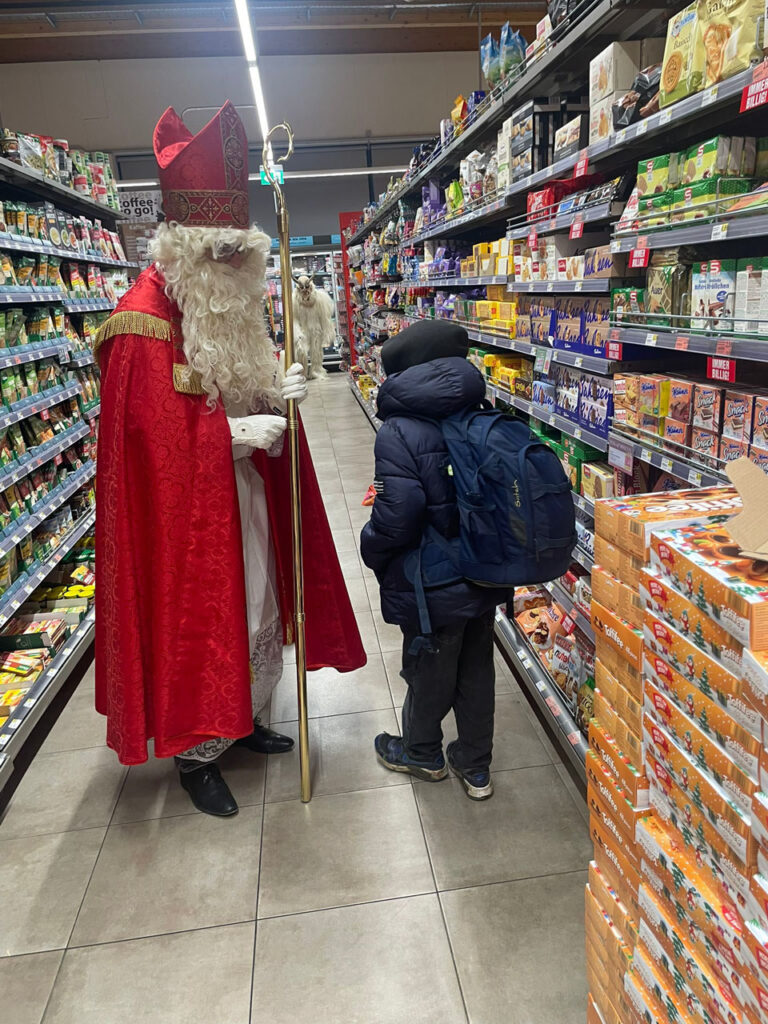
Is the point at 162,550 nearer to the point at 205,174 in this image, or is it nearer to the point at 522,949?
the point at 205,174

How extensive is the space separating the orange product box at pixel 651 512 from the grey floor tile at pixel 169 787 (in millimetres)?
1906

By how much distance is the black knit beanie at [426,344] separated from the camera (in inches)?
85.2

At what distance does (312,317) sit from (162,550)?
10640 mm

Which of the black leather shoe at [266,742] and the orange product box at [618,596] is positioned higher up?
the orange product box at [618,596]

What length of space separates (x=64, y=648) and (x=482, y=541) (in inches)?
96.6

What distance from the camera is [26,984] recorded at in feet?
6.39

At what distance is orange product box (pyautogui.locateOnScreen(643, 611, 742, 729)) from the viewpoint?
0.96 m

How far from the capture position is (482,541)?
2102 mm

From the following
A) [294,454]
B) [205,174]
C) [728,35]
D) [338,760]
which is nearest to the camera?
[728,35]

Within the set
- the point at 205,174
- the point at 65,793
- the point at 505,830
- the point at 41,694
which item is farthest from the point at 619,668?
the point at 41,694

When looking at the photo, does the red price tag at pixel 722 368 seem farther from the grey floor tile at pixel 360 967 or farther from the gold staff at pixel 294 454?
the grey floor tile at pixel 360 967

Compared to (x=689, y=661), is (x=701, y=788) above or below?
below

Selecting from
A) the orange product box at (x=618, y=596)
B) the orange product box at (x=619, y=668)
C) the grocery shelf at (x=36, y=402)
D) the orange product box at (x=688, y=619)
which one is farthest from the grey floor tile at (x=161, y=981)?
the grocery shelf at (x=36, y=402)

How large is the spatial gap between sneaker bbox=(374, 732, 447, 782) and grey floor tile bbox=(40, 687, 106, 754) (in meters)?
1.24
